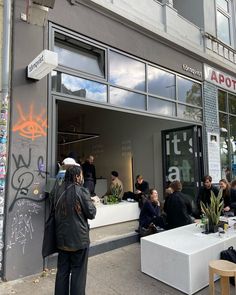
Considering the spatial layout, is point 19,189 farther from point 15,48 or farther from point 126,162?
point 126,162

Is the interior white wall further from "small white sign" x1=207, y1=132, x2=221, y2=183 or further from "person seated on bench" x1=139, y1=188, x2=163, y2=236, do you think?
"person seated on bench" x1=139, y1=188, x2=163, y2=236

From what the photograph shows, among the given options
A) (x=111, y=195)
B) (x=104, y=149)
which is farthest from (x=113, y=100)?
(x=104, y=149)

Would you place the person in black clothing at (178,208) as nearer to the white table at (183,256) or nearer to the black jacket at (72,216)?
the white table at (183,256)

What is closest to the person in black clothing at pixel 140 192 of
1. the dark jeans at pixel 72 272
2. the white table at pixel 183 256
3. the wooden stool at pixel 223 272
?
the white table at pixel 183 256

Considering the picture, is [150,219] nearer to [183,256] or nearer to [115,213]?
[115,213]

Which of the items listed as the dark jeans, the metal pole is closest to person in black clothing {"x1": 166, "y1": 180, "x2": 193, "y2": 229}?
the dark jeans

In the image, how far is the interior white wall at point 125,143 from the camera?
986 cm

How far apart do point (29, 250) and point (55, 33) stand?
383 centimetres

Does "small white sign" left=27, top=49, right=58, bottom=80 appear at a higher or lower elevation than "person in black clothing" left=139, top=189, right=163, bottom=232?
higher

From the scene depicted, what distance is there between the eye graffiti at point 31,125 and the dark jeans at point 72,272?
2091mm

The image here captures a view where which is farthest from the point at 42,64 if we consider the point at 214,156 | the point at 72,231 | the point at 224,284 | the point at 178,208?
the point at 214,156

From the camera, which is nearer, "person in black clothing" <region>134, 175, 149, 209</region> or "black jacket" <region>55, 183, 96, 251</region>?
"black jacket" <region>55, 183, 96, 251</region>

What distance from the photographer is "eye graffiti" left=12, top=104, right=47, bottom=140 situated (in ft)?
14.5

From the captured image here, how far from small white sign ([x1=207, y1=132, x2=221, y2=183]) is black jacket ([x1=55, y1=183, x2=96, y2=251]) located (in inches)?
247
